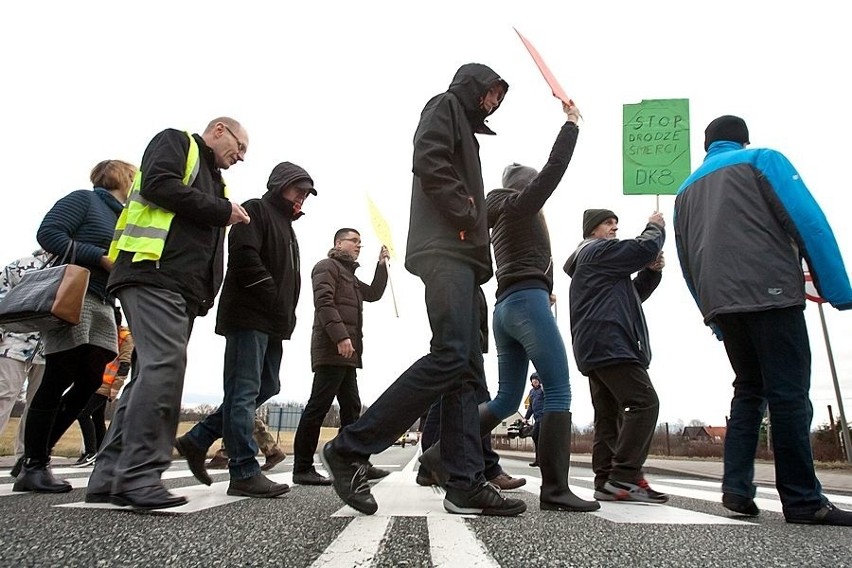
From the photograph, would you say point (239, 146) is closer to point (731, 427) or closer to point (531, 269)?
point (531, 269)

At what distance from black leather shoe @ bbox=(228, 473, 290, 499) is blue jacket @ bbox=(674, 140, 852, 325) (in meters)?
2.52

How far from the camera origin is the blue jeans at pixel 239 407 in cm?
324

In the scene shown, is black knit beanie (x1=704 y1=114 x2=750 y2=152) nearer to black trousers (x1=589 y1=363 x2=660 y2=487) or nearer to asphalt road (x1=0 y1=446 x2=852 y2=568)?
black trousers (x1=589 y1=363 x2=660 y2=487)

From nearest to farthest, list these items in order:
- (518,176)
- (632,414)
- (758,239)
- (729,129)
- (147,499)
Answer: (147,499) < (758,239) < (729,129) < (632,414) < (518,176)

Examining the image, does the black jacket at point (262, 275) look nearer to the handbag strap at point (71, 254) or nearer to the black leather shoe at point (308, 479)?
the handbag strap at point (71, 254)

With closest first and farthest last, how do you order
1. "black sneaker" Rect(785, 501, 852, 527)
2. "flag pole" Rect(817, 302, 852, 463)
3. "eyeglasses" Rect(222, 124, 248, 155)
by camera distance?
1. "black sneaker" Rect(785, 501, 852, 527)
2. "eyeglasses" Rect(222, 124, 248, 155)
3. "flag pole" Rect(817, 302, 852, 463)

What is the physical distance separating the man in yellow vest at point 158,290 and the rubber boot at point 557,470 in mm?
1655

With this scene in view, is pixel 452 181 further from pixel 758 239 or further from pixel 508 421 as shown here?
pixel 508 421

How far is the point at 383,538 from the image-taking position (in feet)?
5.79

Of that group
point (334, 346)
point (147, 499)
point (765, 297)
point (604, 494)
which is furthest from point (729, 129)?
point (147, 499)

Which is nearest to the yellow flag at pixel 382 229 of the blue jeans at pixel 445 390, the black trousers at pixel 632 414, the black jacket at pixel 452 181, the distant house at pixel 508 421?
the distant house at pixel 508 421

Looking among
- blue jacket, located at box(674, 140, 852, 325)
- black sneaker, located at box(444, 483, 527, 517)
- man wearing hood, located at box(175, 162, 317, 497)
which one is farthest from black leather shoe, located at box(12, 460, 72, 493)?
blue jacket, located at box(674, 140, 852, 325)

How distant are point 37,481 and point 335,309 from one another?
2238mm

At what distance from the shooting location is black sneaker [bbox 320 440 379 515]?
2361 mm
